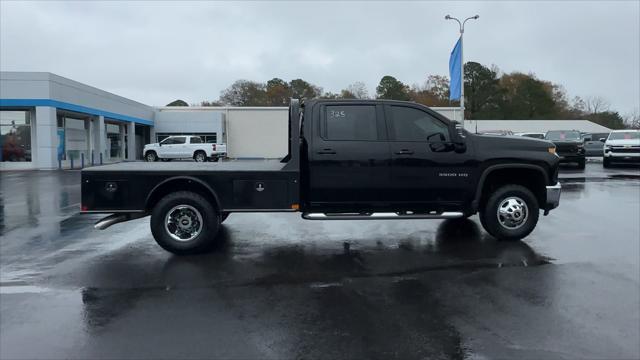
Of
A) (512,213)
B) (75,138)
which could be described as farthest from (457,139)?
(75,138)

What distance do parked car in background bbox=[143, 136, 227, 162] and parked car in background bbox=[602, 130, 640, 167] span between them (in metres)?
23.7

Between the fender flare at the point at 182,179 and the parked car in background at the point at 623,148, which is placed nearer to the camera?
the fender flare at the point at 182,179

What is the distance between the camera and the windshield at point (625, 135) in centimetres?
2441

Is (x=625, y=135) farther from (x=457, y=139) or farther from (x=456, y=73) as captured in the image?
(x=457, y=139)

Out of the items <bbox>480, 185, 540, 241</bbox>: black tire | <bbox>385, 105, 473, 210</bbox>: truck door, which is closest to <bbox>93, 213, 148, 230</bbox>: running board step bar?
<bbox>385, 105, 473, 210</bbox>: truck door

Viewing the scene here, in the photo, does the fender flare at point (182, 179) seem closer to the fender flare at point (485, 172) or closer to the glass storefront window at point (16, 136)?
the fender flare at point (485, 172)

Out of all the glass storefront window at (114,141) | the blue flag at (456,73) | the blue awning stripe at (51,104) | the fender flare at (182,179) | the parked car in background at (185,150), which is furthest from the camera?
the glass storefront window at (114,141)

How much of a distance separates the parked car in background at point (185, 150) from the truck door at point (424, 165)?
2941 cm

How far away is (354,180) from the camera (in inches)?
285

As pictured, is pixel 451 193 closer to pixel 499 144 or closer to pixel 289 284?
pixel 499 144

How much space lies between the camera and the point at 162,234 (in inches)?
276

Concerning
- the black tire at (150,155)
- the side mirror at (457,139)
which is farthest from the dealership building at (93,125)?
the side mirror at (457,139)

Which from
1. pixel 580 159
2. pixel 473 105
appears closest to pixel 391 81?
pixel 473 105

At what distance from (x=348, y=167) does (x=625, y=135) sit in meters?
22.8
